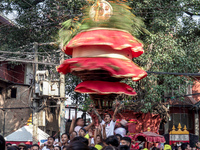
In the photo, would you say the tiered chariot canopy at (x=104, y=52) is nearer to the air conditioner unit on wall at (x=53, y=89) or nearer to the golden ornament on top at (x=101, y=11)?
the golden ornament on top at (x=101, y=11)

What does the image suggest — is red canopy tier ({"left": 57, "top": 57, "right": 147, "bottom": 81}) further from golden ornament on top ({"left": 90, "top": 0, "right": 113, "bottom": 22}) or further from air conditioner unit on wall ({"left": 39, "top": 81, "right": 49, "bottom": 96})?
air conditioner unit on wall ({"left": 39, "top": 81, "right": 49, "bottom": 96})

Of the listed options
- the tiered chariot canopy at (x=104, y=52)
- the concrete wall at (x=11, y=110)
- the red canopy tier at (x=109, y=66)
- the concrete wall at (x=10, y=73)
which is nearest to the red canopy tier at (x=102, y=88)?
the tiered chariot canopy at (x=104, y=52)

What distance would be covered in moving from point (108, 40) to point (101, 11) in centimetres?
43

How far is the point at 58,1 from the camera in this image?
14.6m

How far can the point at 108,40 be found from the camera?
3.92m

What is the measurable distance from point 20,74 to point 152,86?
45.6ft

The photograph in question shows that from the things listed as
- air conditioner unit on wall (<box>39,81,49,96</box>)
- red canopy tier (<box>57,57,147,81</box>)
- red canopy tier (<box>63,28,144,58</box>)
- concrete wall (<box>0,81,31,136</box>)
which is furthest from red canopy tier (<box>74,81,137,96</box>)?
concrete wall (<box>0,81,31,136</box>)

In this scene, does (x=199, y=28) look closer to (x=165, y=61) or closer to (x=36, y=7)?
(x=165, y=61)

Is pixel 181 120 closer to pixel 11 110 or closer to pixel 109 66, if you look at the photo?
pixel 11 110

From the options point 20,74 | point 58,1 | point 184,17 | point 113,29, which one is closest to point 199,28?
point 184,17

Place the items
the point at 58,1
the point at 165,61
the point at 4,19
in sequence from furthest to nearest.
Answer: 1. the point at 4,19
2. the point at 58,1
3. the point at 165,61

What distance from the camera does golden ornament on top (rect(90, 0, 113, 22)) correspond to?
4105mm

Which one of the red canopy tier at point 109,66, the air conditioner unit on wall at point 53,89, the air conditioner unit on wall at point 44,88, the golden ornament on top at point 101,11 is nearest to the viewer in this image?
the red canopy tier at point 109,66

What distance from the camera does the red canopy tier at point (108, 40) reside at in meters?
3.90
